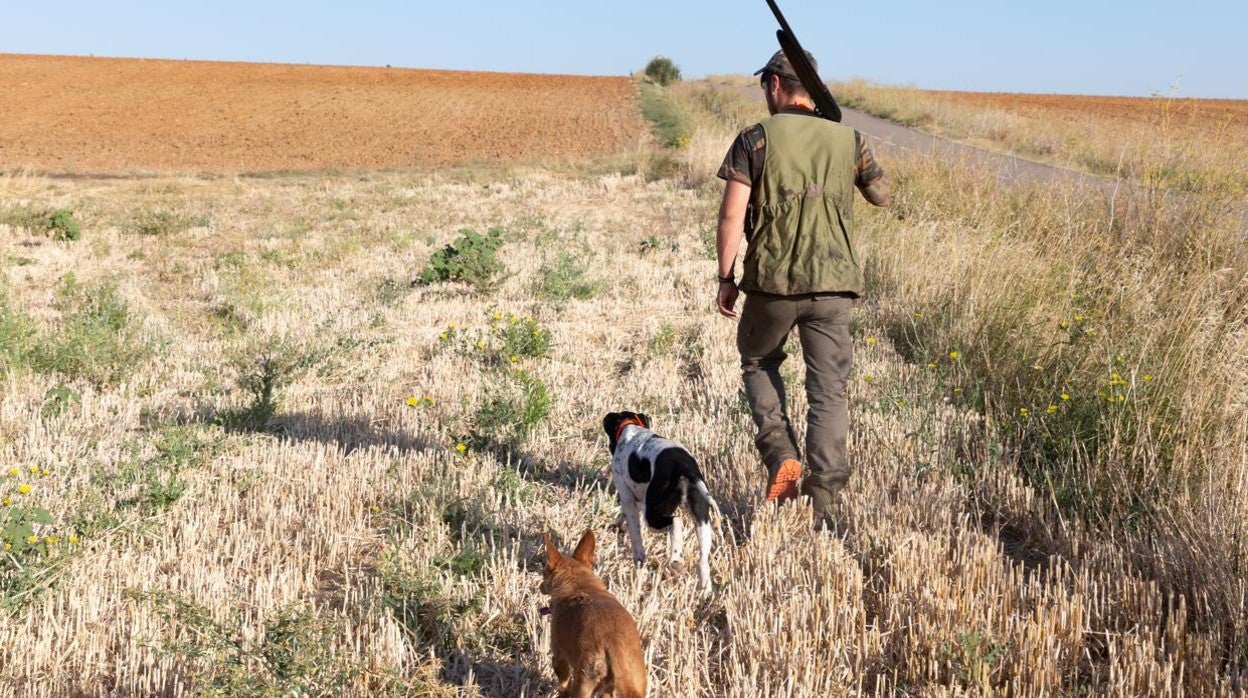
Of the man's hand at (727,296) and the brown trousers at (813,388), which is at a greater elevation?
the man's hand at (727,296)

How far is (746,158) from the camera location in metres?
3.84

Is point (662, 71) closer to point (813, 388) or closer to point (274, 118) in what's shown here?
point (274, 118)

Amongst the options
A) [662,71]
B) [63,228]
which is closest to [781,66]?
[63,228]

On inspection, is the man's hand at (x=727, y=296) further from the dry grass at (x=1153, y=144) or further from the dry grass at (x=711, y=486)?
the dry grass at (x=1153, y=144)

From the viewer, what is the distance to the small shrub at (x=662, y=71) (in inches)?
2847

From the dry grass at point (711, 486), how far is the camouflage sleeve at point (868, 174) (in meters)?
1.32

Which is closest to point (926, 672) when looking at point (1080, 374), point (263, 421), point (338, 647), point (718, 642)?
point (718, 642)

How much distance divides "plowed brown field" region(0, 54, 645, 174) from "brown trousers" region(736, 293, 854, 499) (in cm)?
2279

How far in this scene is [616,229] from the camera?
13141 mm

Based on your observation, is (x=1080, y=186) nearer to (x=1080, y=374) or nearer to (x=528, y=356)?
(x=1080, y=374)

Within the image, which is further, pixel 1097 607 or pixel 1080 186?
pixel 1080 186

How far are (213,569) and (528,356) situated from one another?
3.25 m

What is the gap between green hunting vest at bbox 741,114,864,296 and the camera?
382 cm

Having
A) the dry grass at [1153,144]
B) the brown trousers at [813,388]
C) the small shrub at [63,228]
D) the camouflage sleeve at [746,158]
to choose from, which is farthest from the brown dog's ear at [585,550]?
the small shrub at [63,228]
